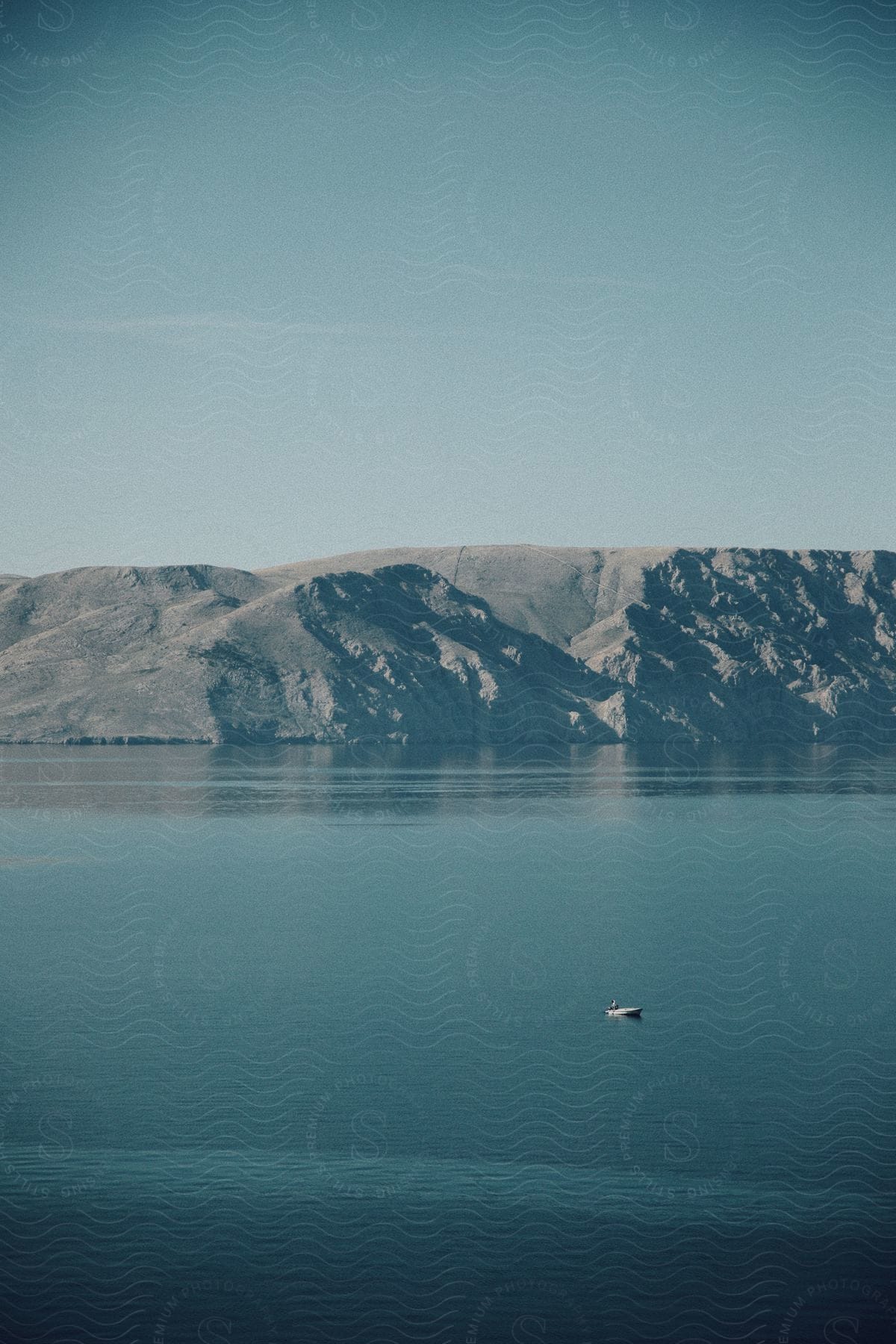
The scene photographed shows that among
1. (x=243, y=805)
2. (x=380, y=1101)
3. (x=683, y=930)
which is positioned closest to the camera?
(x=380, y=1101)

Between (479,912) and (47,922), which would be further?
(479,912)

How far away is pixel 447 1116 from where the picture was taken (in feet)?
166

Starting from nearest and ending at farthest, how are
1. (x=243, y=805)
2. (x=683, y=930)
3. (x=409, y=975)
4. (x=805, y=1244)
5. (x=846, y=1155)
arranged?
(x=805, y=1244)
(x=846, y=1155)
(x=409, y=975)
(x=683, y=930)
(x=243, y=805)

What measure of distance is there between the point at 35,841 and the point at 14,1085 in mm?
88081

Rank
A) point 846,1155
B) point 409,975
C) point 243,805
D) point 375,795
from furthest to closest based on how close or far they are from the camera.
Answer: point 375,795
point 243,805
point 409,975
point 846,1155

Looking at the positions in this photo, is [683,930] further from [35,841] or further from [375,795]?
[375,795]

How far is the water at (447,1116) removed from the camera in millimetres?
38656

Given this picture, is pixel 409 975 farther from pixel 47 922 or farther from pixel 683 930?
pixel 47 922

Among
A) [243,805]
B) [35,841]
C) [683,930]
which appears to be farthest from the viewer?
[243,805]

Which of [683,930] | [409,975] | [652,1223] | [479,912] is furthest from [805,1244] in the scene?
[479,912]

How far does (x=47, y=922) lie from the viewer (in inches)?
3625

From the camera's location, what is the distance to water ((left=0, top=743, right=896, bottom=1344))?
127ft

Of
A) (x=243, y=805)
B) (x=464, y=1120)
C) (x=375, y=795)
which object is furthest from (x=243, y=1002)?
(x=375, y=795)

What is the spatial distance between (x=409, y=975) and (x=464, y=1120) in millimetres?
25757
